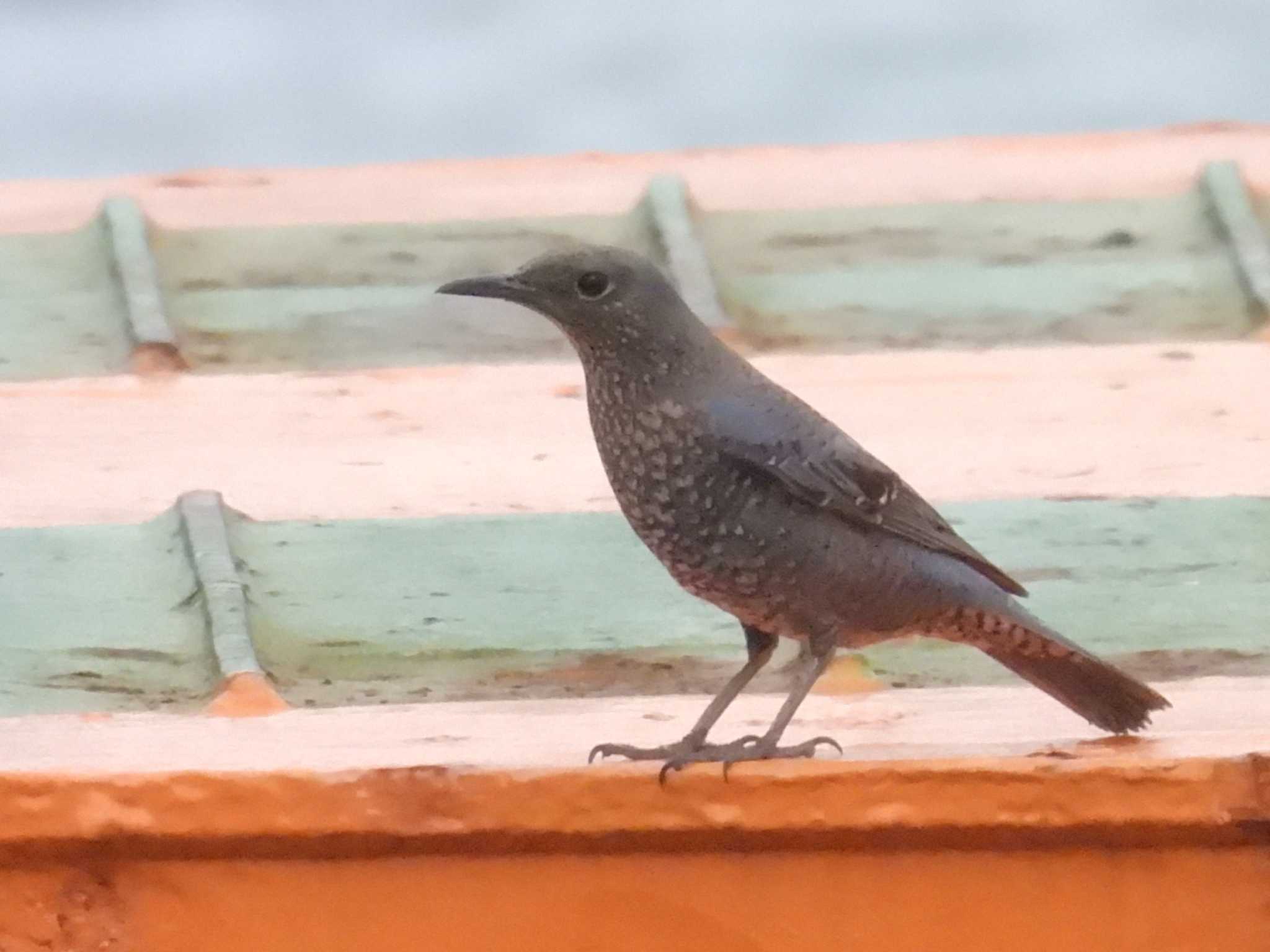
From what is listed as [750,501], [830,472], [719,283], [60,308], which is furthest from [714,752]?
[60,308]

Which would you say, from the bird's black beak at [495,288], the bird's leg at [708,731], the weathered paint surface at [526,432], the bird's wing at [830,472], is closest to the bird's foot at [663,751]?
the bird's leg at [708,731]

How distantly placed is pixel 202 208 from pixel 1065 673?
2949mm

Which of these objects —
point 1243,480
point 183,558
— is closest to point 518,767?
point 183,558

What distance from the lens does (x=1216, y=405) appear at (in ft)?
12.4

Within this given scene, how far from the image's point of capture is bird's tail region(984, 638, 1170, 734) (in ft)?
8.44

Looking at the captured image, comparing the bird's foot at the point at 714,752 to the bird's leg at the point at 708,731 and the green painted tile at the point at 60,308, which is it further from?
the green painted tile at the point at 60,308

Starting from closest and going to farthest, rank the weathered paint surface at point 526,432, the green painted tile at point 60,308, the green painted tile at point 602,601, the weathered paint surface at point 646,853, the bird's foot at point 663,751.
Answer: the weathered paint surface at point 646,853 → the bird's foot at point 663,751 → the green painted tile at point 602,601 → the weathered paint surface at point 526,432 → the green painted tile at point 60,308

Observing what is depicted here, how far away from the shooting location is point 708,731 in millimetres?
2533

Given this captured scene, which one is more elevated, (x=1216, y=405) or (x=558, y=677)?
(x=1216, y=405)

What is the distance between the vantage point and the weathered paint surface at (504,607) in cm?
300

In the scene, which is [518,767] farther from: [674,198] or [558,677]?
[674,198]

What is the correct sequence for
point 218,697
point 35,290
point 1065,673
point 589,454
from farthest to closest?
point 35,290, point 589,454, point 218,697, point 1065,673

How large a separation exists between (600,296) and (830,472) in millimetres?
391

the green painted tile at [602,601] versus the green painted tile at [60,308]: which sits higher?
the green painted tile at [60,308]
